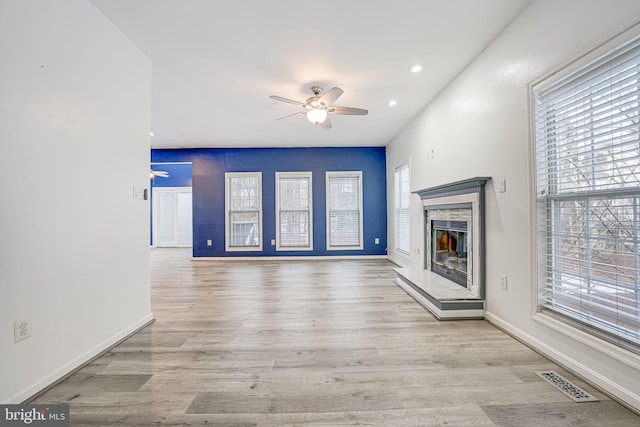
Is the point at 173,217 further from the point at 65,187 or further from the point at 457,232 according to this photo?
the point at 457,232

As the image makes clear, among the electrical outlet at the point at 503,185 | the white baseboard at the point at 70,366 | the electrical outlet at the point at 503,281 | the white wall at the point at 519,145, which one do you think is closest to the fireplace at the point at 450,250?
the white wall at the point at 519,145

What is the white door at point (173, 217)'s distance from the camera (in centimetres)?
943

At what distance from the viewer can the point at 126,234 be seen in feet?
8.07

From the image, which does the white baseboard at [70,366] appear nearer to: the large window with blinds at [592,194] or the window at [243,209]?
the large window with blinds at [592,194]

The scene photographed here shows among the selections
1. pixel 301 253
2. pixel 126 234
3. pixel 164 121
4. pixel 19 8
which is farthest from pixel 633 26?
pixel 301 253

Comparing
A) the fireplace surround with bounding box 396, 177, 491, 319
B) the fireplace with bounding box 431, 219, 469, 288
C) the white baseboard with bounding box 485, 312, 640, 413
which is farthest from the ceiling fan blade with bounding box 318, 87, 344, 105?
the white baseboard with bounding box 485, 312, 640, 413

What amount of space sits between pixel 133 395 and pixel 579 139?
3.25 metres

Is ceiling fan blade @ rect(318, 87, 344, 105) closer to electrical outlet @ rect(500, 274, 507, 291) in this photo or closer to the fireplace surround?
the fireplace surround

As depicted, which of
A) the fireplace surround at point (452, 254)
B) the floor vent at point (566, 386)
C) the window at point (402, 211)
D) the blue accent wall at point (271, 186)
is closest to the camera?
the floor vent at point (566, 386)

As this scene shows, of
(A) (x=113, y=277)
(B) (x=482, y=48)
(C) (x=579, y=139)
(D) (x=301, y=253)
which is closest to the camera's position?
(C) (x=579, y=139)

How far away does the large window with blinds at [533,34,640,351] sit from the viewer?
4.98 ft

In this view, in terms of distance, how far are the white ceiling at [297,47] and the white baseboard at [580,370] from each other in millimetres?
2641

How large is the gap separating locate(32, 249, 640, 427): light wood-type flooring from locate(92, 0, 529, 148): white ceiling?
2717mm

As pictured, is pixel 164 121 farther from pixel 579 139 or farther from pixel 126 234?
pixel 579 139
